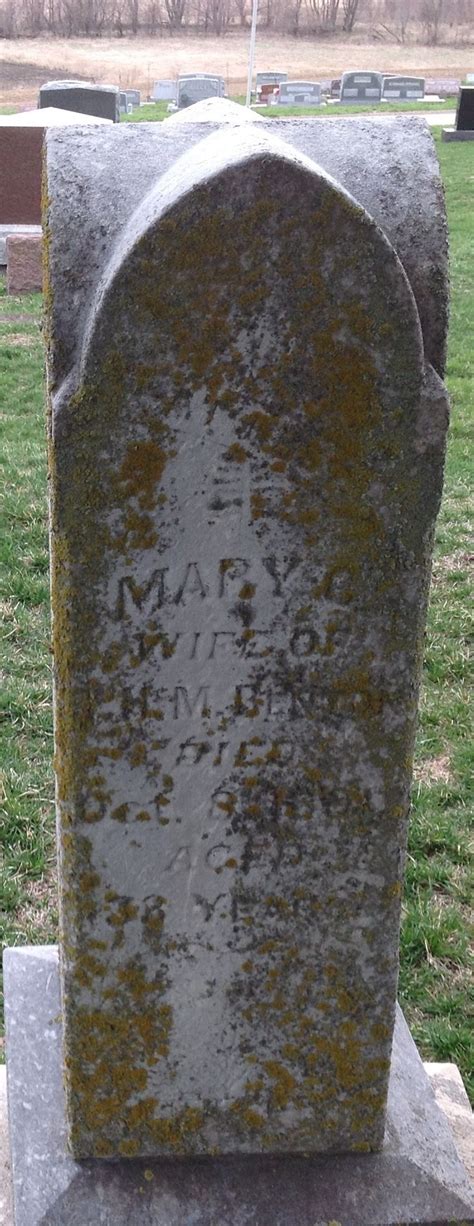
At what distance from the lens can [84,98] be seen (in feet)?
48.2

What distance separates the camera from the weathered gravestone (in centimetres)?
161

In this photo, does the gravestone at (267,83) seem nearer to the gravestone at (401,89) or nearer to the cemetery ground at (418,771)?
the gravestone at (401,89)

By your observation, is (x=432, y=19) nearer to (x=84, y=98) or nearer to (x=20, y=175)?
(x=84, y=98)

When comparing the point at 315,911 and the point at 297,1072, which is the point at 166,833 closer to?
the point at 315,911

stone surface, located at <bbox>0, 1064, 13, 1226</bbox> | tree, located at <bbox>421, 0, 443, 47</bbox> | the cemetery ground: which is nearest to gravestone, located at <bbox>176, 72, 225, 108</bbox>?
tree, located at <bbox>421, 0, 443, 47</bbox>

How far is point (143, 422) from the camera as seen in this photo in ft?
5.44

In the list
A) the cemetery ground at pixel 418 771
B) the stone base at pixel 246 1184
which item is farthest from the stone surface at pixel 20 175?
the stone base at pixel 246 1184

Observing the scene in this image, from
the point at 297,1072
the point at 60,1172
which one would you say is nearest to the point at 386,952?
the point at 297,1072

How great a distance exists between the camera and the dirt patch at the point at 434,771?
3.91 metres

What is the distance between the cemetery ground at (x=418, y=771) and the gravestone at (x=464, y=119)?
15.8m

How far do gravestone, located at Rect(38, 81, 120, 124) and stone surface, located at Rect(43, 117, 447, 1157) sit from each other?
14.2m

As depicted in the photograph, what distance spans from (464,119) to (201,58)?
19.4 metres

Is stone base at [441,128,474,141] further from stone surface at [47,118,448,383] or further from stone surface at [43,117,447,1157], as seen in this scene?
stone surface at [43,117,447,1157]

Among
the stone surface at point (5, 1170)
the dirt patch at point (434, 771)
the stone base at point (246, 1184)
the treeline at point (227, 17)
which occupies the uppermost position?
the treeline at point (227, 17)
